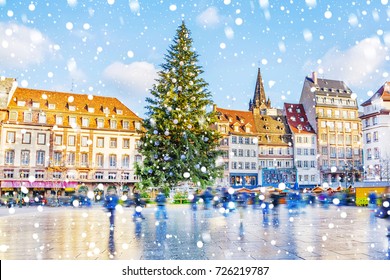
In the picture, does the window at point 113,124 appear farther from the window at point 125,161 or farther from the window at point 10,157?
the window at point 10,157

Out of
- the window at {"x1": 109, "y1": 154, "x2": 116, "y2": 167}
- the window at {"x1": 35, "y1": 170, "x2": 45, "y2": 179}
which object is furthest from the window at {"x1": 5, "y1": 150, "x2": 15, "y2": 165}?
the window at {"x1": 109, "y1": 154, "x2": 116, "y2": 167}

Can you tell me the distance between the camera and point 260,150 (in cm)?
3006

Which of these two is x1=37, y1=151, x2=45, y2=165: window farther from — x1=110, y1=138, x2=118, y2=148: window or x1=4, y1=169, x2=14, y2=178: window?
x1=110, y1=138, x2=118, y2=148: window

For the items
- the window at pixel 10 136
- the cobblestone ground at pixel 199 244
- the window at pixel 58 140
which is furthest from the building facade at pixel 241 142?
the cobblestone ground at pixel 199 244

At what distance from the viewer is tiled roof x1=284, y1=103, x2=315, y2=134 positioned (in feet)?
71.2

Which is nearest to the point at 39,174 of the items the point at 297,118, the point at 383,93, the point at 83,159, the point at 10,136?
the point at 10,136

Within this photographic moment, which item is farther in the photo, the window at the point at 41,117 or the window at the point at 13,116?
the window at the point at 41,117

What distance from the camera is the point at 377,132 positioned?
9.71 m

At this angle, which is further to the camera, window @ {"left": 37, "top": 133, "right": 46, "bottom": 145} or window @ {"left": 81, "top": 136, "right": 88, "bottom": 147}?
window @ {"left": 81, "top": 136, "right": 88, "bottom": 147}

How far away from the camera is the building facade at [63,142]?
2305 cm

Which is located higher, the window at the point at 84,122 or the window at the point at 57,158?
the window at the point at 84,122
